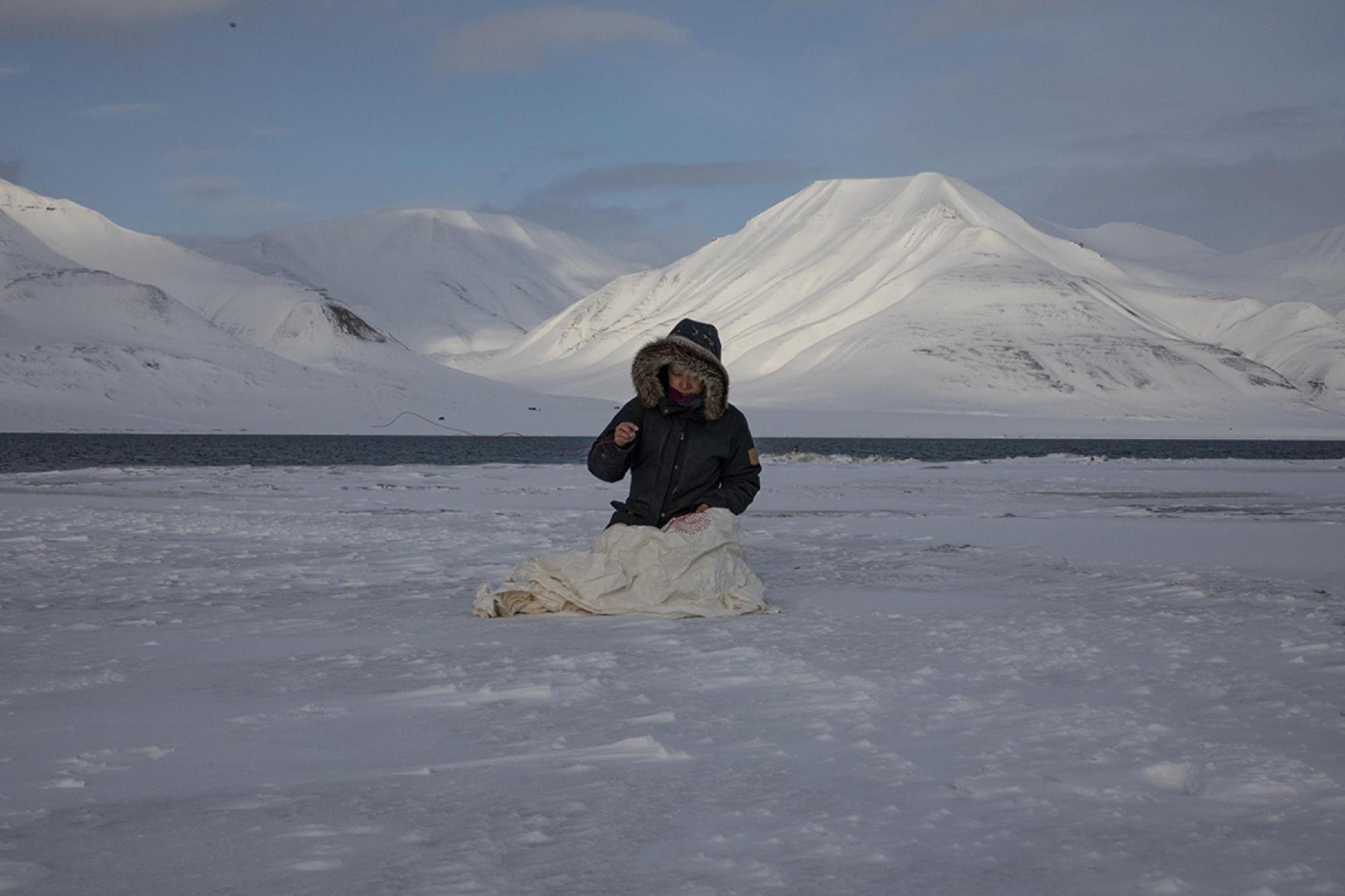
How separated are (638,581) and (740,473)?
100cm

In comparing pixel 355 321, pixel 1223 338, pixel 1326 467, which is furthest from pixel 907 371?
pixel 1326 467

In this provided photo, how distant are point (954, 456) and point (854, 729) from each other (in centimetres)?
4925

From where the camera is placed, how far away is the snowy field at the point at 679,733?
328 centimetres

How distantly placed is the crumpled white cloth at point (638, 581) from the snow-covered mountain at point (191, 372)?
78339 mm

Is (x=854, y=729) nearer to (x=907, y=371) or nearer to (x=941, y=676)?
(x=941, y=676)

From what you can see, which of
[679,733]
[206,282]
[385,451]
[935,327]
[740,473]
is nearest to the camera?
[679,733]

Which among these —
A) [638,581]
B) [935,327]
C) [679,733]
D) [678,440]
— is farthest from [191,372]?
[679,733]

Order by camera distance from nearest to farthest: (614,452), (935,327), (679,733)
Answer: (679,733) → (614,452) → (935,327)

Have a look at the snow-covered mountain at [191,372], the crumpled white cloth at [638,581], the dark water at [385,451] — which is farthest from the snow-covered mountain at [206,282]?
the crumpled white cloth at [638,581]

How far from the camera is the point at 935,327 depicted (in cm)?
13488

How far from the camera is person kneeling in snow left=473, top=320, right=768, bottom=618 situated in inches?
294

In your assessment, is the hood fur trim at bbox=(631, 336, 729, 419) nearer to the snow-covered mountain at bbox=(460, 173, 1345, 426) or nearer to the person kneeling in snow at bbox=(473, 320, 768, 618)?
the person kneeling in snow at bbox=(473, 320, 768, 618)

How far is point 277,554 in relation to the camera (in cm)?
1102

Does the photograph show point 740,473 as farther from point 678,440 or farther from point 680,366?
point 680,366
